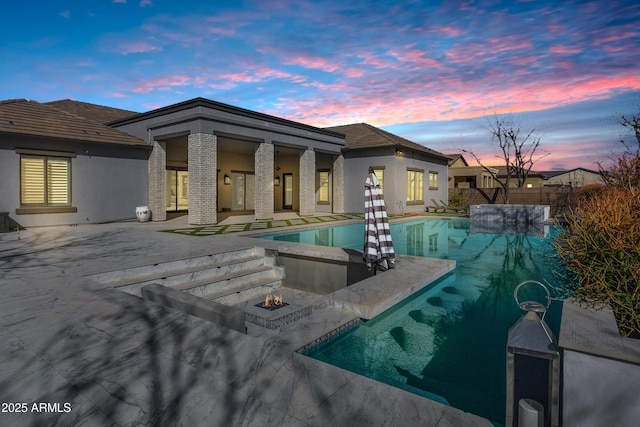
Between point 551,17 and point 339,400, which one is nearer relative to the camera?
point 339,400

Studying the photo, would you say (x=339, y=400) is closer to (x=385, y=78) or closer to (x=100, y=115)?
(x=385, y=78)

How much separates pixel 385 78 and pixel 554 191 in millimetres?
17484

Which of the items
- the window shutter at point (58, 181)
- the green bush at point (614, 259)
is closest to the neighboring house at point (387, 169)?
the window shutter at point (58, 181)

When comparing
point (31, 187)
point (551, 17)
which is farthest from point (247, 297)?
point (31, 187)

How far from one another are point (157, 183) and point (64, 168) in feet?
12.6

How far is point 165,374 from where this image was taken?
9.49ft

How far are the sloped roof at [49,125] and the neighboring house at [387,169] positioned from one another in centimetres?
1311

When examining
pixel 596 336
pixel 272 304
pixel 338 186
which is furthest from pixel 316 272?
pixel 338 186

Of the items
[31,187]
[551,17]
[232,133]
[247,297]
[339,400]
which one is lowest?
[247,297]

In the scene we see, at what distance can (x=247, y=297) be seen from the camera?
8.12 meters

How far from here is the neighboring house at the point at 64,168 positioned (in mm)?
14039

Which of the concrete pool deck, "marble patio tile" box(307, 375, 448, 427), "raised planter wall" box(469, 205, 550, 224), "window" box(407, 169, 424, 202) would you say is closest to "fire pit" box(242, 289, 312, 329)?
the concrete pool deck

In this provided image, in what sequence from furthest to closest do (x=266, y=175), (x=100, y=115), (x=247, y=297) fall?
(x=100, y=115) → (x=266, y=175) → (x=247, y=297)

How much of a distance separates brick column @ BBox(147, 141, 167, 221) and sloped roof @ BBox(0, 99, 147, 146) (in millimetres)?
791
